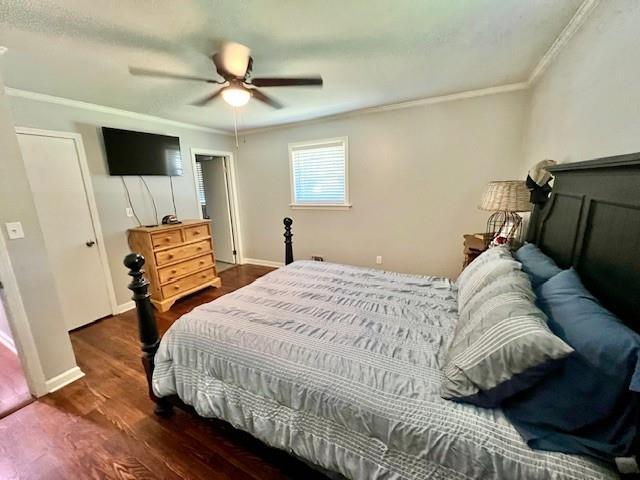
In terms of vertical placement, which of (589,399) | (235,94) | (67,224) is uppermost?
(235,94)

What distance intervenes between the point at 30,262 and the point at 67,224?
1132 mm

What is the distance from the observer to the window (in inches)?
152

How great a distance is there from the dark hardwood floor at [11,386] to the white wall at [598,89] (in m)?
4.00

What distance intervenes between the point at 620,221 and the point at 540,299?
1.41 feet

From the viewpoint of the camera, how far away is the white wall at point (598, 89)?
118 cm

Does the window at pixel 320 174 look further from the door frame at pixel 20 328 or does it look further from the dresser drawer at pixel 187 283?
the door frame at pixel 20 328

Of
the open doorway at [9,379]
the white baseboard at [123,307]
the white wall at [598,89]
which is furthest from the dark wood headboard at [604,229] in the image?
the white baseboard at [123,307]

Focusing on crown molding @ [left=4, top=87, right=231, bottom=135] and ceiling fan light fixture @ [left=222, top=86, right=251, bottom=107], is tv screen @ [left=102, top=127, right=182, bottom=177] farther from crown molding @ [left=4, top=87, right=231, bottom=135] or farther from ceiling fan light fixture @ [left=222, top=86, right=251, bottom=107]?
ceiling fan light fixture @ [left=222, top=86, right=251, bottom=107]

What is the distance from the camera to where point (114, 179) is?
3119 millimetres

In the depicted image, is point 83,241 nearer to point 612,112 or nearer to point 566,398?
point 566,398

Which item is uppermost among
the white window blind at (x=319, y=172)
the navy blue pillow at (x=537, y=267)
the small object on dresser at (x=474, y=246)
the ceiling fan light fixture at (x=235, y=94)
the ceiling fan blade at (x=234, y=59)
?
the ceiling fan blade at (x=234, y=59)

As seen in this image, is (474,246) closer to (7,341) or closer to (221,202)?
(221,202)

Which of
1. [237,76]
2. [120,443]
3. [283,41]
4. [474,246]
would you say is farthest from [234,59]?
[474,246]

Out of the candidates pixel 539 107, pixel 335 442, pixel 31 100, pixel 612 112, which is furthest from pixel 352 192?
pixel 31 100
